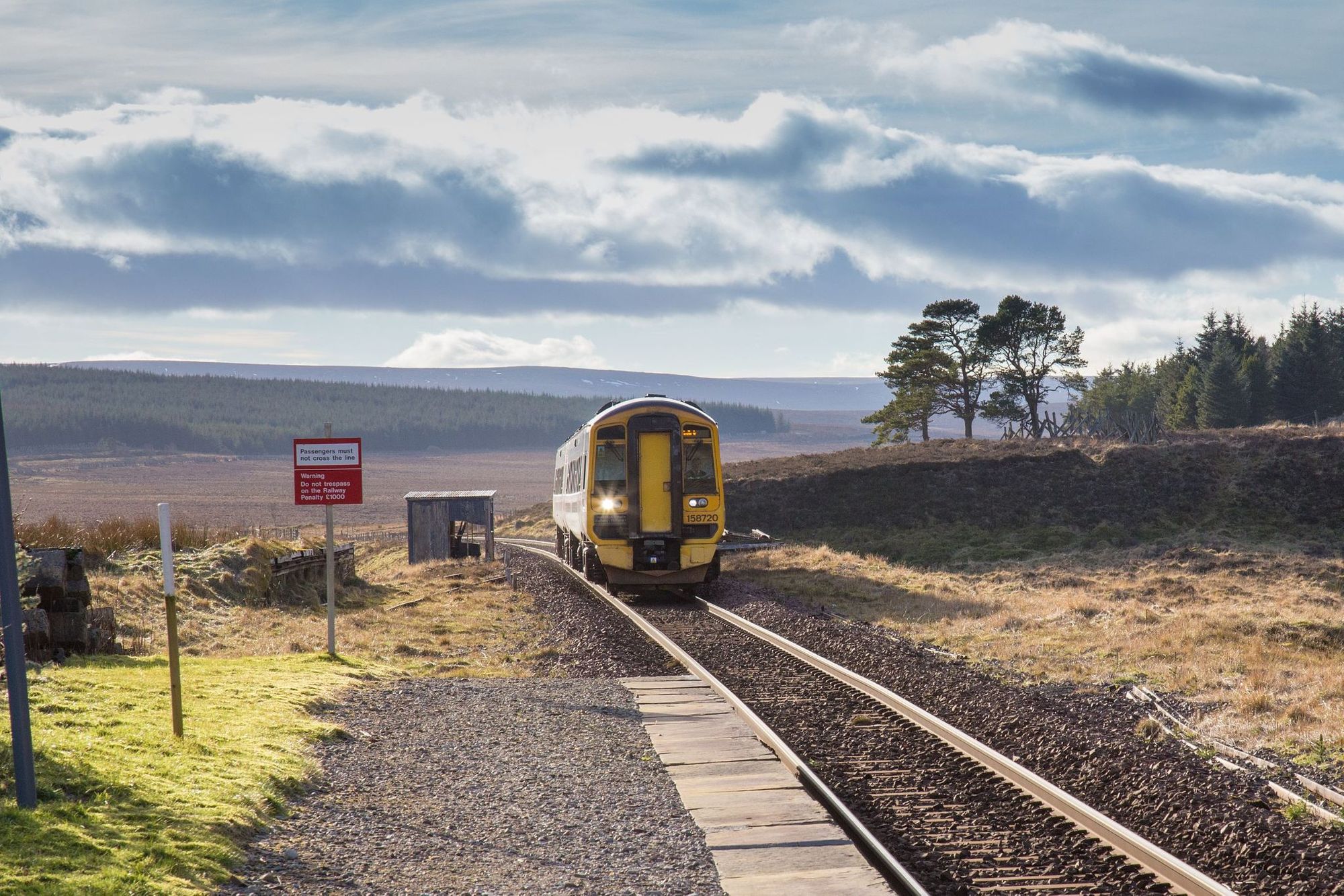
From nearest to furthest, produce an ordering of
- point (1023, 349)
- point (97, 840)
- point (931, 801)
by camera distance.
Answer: point (97, 840), point (931, 801), point (1023, 349)

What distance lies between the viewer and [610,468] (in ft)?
71.2

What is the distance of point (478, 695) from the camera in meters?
11.7

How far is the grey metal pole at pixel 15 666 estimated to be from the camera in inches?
251

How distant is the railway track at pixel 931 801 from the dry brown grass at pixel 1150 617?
2.98m

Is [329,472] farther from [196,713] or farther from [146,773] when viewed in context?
[146,773]

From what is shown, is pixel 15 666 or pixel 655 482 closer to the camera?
pixel 15 666

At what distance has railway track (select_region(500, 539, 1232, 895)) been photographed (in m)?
6.27

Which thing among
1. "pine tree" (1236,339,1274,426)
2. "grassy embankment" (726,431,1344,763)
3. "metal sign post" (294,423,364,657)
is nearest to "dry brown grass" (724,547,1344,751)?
"grassy embankment" (726,431,1344,763)

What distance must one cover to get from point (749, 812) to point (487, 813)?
181cm

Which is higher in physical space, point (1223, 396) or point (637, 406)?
point (1223, 396)

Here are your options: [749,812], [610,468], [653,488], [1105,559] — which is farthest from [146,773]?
[1105,559]

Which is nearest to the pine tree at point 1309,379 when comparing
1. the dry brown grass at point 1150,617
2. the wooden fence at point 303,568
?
the dry brown grass at point 1150,617

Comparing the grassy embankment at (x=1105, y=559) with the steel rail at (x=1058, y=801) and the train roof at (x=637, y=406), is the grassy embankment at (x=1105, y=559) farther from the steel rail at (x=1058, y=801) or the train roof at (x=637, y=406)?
the train roof at (x=637, y=406)

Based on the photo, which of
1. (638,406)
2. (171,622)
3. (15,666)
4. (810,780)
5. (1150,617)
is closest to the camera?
(15,666)
